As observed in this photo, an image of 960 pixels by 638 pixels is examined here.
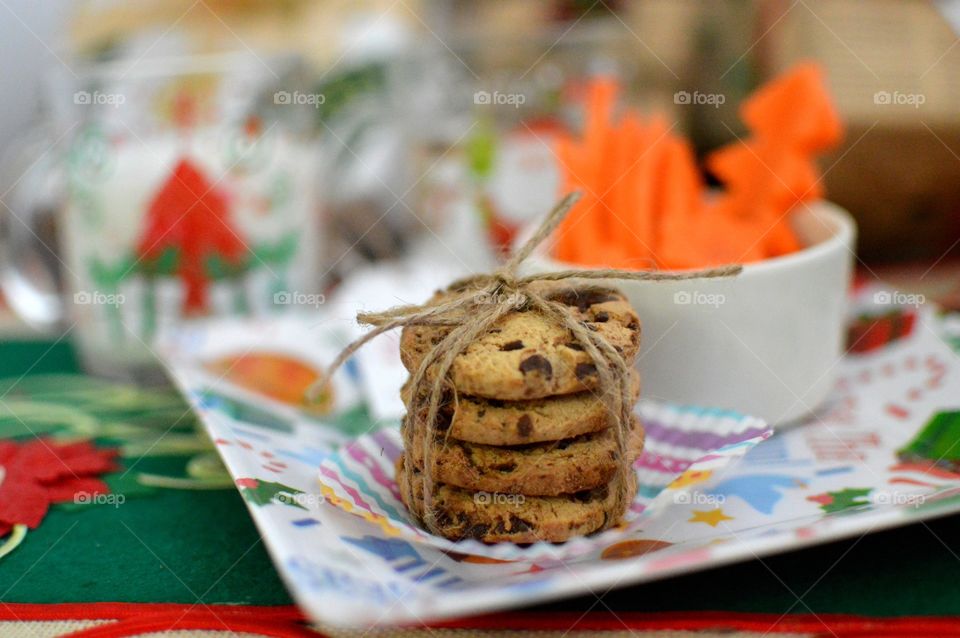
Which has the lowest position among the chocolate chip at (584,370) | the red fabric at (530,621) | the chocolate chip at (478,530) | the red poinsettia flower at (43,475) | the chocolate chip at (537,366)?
the red fabric at (530,621)

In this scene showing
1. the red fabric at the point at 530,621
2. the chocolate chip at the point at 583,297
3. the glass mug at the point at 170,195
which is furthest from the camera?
the glass mug at the point at 170,195

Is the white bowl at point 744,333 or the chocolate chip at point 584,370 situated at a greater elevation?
the chocolate chip at point 584,370

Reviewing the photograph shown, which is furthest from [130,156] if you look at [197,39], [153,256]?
[197,39]

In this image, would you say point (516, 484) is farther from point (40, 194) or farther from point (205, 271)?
point (40, 194)

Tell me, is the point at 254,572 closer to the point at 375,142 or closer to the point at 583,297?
the point at 583,297

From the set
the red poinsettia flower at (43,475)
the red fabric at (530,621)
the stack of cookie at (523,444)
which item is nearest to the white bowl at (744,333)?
the stack of cookie at (523,444)

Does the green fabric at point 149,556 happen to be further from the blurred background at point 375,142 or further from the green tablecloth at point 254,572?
the blurred background at point 375,142

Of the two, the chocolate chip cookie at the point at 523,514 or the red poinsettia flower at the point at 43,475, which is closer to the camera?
the chocolate chip cookie at the point at 523,514
